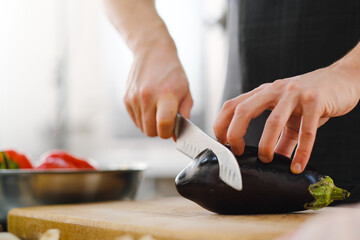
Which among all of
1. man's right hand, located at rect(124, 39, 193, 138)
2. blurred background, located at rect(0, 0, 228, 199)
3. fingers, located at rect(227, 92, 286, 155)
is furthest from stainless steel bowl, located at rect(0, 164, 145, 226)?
blurred background, located at rect(0, 0, 228, 199)

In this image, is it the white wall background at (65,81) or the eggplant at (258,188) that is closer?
the eggplant at (258,188)

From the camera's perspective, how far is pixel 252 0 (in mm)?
1208

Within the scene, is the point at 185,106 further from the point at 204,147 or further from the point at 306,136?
the point at 306,136

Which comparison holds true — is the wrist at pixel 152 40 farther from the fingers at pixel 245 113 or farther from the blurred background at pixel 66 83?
the blurred background at pixel 66 83

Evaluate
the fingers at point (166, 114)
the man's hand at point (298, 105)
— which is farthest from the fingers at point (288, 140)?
the fingers at point (166, 114)

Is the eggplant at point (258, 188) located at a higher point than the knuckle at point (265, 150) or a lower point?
lower

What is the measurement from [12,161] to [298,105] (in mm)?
709

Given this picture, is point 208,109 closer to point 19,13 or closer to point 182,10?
point 182,10

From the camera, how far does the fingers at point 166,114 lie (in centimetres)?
99

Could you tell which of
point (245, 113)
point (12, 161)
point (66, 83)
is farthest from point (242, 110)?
point (66, 83)

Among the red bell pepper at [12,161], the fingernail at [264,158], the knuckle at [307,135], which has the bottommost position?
the red bell pepper at [12,161]

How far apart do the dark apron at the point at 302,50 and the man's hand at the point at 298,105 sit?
250 millimetres

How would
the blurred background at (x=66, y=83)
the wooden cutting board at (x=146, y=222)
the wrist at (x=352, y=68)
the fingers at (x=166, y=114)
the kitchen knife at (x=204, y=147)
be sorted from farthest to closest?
the blurred background at (x=66, y=83) → the fingers at (x=166, y=114) → the wrist at (x=352, y=68) → the kitchen knife at (x=204, y=147) → the wooden cutting board at (x=146, y=222)

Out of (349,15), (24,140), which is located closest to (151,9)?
(349,15)
